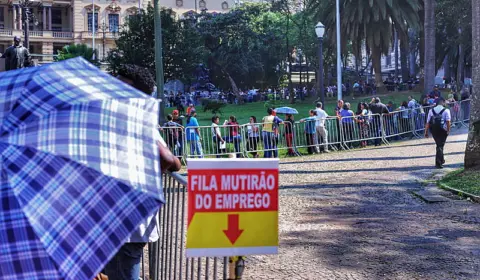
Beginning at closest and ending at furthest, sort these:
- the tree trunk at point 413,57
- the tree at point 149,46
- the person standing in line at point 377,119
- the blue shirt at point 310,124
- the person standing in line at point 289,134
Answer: the person standing in line at point 289,134
the blue shirt at point 310,124
the person standing in line at point 377,119
the tree at point 149,46
the tree trunk at point 413,57

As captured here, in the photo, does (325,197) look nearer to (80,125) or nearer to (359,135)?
(80,125)

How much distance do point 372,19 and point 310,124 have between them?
78.1ft

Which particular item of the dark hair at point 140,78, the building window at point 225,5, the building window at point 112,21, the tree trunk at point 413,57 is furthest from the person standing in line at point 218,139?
the building window at point 225,5

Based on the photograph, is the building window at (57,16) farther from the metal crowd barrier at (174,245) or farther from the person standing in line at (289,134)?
the metal crowd barrier at (174,245)

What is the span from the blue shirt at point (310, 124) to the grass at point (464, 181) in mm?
7985

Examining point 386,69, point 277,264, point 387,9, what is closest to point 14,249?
point 277,264

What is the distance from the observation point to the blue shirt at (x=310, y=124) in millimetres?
22984

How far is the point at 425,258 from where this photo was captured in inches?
327

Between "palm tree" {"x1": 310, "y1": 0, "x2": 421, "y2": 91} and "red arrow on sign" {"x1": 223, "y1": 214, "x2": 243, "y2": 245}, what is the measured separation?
4081 cm

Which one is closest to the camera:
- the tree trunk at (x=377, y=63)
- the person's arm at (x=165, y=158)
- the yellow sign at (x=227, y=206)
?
the yellow sign at (x=227, y=206)

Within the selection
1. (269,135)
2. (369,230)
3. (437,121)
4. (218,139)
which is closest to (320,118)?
Answer: (269,135)

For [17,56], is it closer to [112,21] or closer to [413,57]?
[413,57]

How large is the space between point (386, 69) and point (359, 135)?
86313 millimetres

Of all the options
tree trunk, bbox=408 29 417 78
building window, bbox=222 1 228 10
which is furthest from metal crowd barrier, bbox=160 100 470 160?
building window, bbox=222 1 228 10
